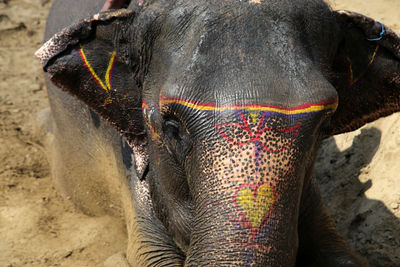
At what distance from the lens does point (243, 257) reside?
178 cm

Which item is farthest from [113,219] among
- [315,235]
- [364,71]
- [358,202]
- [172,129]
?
[364,71]

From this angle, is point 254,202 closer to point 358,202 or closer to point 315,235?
point 315,235

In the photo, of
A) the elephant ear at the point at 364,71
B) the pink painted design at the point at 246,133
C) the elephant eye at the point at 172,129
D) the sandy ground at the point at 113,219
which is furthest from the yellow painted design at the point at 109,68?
the sandy ground at the point at 113,219

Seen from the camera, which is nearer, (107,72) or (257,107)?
(257,107)

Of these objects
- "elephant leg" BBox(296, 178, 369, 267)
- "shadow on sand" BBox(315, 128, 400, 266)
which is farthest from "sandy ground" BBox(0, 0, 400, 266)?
"elephant leg" BBox(296, 178, 369, 267)

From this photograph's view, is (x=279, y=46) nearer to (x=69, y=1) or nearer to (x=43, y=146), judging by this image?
(x=69, y=1)

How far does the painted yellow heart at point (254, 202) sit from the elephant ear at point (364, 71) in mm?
792

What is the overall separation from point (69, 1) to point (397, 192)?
95.3 inches

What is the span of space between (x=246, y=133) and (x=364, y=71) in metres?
0.87

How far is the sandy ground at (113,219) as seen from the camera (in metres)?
3.23

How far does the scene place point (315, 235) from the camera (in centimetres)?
298

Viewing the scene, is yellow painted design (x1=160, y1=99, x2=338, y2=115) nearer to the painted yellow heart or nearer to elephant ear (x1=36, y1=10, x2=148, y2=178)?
the painted yellow heart

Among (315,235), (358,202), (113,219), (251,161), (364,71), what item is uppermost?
(251,161)

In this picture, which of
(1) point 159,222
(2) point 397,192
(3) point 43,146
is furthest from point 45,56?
(3) point 43,146
